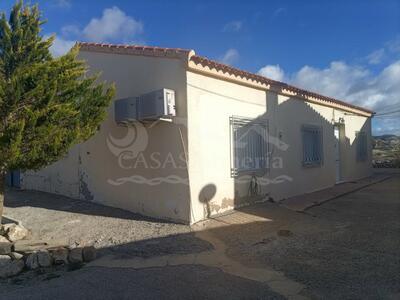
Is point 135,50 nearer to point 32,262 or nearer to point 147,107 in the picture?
point 147,107

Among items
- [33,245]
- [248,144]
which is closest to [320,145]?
[248,144]

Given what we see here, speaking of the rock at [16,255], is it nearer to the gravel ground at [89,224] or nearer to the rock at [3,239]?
the rock at [3,239]

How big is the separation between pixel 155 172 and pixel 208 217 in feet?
5.14

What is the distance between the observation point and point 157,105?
24.7 feet

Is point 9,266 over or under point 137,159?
under

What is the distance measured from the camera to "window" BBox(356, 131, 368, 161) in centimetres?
1659

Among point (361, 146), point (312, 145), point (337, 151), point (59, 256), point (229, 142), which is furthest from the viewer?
point (361, 146)

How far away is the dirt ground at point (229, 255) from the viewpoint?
4.54 metres

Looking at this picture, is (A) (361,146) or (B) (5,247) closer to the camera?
(B) (5,247)

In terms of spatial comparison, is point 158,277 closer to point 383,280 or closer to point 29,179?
point 383,280

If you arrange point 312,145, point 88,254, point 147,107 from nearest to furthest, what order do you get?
1. point 88,254
2. point 147,107
3. point 312,145

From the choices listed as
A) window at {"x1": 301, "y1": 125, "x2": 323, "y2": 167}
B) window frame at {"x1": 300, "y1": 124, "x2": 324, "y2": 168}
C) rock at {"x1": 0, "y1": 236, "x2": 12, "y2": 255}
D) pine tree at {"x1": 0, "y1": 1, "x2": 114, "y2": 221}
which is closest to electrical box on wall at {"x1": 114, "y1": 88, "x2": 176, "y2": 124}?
pine tree at {"x1": 0, "y1": 1, "x2": 114, "y2": 221}

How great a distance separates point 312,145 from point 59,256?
9.18 meters

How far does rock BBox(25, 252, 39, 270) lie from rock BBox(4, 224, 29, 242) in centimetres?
100
